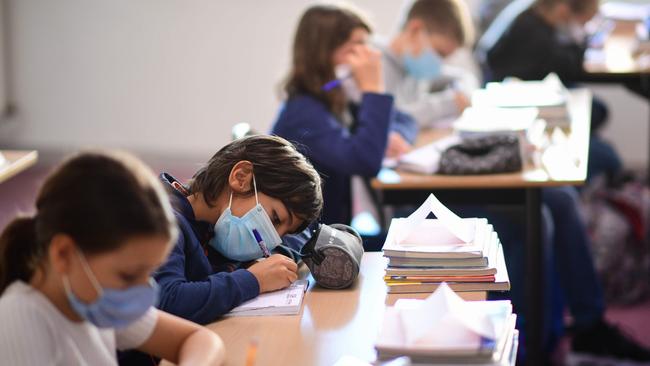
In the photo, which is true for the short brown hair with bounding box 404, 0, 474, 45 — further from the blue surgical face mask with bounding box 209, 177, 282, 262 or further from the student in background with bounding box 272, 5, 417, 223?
the blue surgical face mask with bounding box 209, 177, 282, 262

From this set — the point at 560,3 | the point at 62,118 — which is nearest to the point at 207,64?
the point at 62,118

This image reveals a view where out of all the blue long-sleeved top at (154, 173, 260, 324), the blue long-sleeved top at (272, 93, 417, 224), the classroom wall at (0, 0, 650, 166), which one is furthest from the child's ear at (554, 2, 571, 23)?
the blue long-sleeved top at (154, 173, 260, 324)

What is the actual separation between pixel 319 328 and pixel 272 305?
118 mm

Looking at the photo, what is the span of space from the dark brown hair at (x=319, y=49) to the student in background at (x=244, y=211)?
0.97 metres

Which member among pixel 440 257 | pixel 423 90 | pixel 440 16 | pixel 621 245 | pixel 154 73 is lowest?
pixel 621 245

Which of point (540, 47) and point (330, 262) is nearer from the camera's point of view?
point (330, 262)

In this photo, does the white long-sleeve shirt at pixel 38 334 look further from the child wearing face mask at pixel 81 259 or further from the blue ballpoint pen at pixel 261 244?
the blue ballpoint pen at pixel 261 244

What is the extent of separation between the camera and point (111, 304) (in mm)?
1281

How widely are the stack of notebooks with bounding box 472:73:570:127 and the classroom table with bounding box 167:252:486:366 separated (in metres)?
1.61

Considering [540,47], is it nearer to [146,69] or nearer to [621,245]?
[621,245]

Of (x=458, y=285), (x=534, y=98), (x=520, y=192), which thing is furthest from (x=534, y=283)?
(x=458, y=285)

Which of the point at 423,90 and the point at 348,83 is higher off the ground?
the point at 348,83

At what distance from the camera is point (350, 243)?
192 centimetres

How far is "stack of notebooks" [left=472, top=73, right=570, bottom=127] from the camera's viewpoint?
3316 mm
